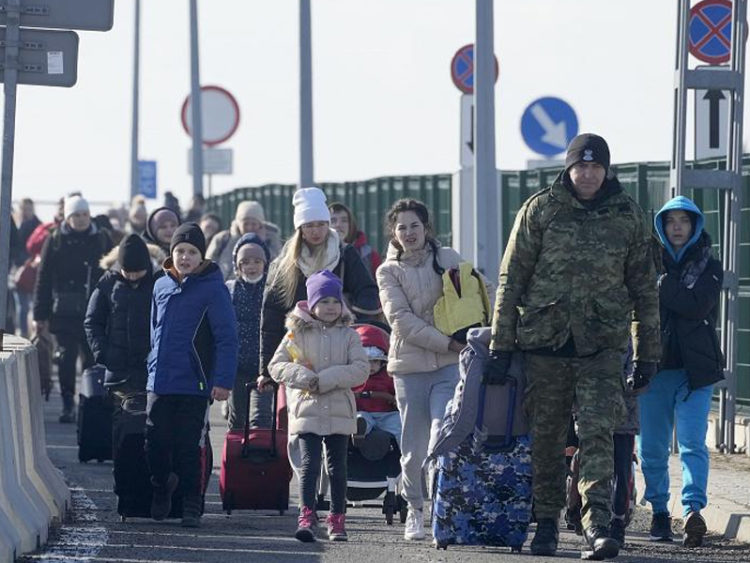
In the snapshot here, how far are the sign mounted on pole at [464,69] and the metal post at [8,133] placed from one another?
915cm

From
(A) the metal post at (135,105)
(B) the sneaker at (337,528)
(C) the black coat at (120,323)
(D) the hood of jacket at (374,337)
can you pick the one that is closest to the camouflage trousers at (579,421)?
(B) the sneaker at (337,528)

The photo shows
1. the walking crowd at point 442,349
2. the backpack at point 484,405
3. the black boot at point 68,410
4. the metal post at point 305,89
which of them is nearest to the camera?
the walking crowd at point 442,349

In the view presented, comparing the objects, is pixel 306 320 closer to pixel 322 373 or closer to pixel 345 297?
pixel 322 373

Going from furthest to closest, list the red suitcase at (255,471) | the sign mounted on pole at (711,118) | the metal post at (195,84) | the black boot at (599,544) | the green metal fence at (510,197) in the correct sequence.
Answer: the metal post at (195,84), the green metal fence at (510,197), the sign mounted on pole at (711,118), the red suitcase at (255,471), the black boot at (599,544)

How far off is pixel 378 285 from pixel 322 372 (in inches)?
36.8

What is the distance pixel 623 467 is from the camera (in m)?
12.8

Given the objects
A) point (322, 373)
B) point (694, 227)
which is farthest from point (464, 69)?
point (322, 373)

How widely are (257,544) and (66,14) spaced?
148 inches

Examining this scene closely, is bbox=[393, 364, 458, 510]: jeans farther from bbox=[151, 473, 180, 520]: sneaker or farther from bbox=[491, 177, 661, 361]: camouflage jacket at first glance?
bbox=[151, 473, 180, 520]: sneaker

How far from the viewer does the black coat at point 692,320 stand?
1316 cm

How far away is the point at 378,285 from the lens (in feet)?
44.8

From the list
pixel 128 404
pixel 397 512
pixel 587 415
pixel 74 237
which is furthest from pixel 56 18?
pixel 74 237

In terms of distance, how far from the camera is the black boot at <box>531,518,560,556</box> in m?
12.1

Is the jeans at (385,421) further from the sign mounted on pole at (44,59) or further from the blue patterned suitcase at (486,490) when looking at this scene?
the sign mounted on pole at (44,59)
